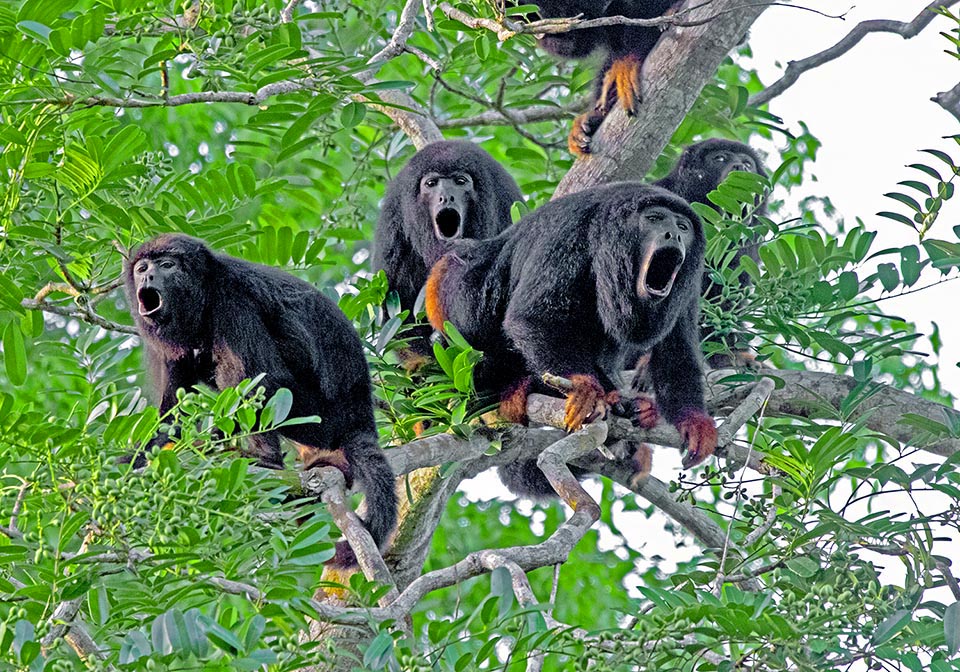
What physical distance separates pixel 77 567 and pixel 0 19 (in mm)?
1686

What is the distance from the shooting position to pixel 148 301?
4.07 meters

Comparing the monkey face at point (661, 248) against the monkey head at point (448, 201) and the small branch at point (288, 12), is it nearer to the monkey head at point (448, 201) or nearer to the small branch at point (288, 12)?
the monkey head at point (448, 201)

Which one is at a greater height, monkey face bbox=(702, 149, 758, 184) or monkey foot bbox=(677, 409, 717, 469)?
monkey face bbox=(702, 149, 758, 184)

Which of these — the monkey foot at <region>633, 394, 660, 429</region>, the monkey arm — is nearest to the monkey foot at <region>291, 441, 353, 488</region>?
the monkey foot at <region>633, 394, 660, 429</region>

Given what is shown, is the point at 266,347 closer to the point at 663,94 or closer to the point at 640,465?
the point at 640,465

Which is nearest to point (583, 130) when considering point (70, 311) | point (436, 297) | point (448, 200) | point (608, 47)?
point (608, 47)

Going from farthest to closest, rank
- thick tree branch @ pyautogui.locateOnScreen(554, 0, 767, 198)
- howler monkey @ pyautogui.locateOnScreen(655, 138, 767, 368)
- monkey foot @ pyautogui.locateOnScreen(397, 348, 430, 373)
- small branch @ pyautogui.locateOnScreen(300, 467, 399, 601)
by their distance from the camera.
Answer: howler monkey @ pyautogui.locateOnScreen(655, 138, 767, 368)
monkey foot @ pyautogui.locateOnScreen(397, 348, 430, 373)
thick tree branch @ pyautogui.locateOnScreen(554, 0, 767, 198)
small branch @ pyautogui.locateOnScreen(300, 467, 399, 601)

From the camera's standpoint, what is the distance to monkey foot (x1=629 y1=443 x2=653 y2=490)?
4.59 m

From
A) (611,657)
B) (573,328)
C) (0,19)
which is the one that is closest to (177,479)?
(611,657)

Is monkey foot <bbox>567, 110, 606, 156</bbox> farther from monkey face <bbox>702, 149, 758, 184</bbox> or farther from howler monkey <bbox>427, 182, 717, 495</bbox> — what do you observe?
monkey face <bbox>702, 149, 758, 184</bbox>

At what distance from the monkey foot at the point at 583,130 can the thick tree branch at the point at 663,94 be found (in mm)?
82

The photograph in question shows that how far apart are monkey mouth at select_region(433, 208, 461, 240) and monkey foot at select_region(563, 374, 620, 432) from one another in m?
1.29

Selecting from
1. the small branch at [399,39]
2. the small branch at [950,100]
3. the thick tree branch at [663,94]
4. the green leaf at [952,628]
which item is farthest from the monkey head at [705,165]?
the green leaf at [952,628]

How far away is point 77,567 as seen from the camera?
2605mm
